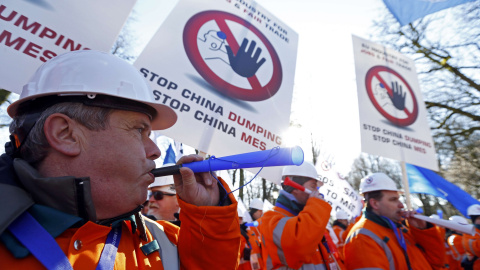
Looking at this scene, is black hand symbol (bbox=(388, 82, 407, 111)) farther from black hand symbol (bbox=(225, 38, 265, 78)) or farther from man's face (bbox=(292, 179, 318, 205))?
black hand symbol (bbox=(225, 38, 265, 78))

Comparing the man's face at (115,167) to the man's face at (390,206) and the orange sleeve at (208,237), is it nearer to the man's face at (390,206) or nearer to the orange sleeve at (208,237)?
the orange sleeve at (208,237)

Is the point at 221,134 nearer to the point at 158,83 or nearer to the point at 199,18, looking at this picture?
the point at 158,83

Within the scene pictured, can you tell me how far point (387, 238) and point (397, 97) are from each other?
301 centimetres

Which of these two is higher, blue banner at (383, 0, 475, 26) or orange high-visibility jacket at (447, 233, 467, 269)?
blue banner at (383, 0, 475, 26)

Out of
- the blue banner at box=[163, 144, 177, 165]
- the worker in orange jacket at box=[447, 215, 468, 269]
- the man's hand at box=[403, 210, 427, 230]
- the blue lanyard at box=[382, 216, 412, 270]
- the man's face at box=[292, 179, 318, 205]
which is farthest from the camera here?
the worker in orange jacket at box=[447, 215, 468, 269]

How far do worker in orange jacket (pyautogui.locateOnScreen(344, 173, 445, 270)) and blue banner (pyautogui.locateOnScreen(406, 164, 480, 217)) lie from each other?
1.75 m

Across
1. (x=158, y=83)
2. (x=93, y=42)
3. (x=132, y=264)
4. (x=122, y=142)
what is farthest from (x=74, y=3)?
(x=132, y=264)

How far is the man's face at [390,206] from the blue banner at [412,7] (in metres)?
3.26

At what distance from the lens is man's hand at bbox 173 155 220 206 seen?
155cm

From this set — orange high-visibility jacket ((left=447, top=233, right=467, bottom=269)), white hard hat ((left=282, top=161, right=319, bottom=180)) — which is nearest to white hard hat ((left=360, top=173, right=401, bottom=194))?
white hard hat ((left=282, top=161, right=319, bottom=180))

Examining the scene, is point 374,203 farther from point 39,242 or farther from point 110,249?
point 39,242

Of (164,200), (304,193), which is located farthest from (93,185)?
(164,200)

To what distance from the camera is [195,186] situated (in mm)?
1582

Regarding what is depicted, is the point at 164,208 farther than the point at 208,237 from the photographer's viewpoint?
Yes
